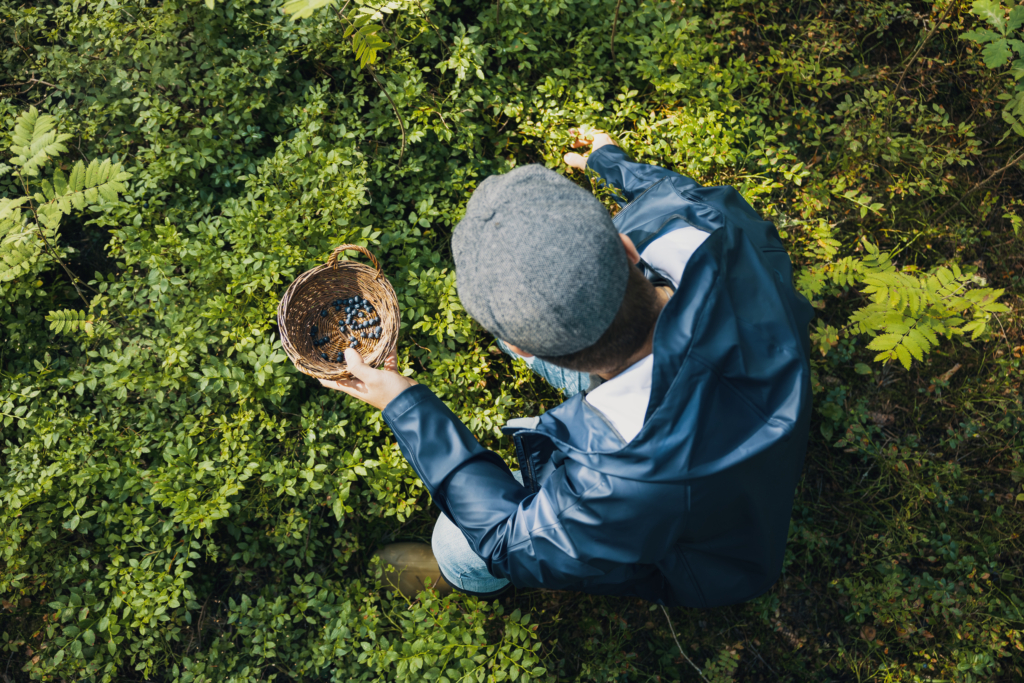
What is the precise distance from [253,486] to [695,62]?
337cm

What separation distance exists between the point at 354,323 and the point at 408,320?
0.28 meters

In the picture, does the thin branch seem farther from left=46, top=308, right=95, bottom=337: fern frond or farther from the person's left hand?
the person's left hand

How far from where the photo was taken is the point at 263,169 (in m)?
2.86

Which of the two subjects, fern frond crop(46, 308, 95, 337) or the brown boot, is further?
the brown boot

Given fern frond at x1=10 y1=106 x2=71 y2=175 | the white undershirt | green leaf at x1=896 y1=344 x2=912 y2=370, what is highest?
fern frond at x1=10 y1=106 x2=71 y2=175

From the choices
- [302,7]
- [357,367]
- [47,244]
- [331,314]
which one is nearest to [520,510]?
[357,367]

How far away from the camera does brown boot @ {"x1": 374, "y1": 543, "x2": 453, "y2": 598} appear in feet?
9.82

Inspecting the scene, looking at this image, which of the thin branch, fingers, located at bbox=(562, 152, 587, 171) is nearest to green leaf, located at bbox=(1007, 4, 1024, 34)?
fingers, located at bbox=(562, 152, 587, 171)

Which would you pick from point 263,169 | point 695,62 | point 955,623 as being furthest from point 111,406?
point 955,623

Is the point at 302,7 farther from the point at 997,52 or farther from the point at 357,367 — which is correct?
the point at 997,52

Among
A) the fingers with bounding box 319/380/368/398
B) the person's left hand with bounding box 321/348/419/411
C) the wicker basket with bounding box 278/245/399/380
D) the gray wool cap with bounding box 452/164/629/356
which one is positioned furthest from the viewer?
the wicker basket with bounding box 278/245/399/380

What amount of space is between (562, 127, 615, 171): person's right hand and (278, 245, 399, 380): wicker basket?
1226 millimetres

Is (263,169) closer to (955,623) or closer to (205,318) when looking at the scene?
(205,318)

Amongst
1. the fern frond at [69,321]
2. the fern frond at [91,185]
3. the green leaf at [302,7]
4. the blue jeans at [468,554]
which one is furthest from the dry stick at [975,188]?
the fern frond at [69,321]
